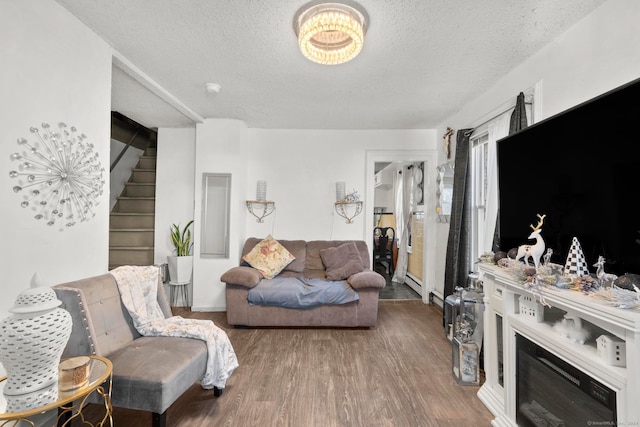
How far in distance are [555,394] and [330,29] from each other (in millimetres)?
2298

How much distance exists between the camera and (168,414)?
1767 millimetres

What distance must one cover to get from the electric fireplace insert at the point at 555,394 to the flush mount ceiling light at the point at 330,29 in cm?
206

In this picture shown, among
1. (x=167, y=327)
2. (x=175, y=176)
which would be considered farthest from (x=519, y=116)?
(x=175, y=176)

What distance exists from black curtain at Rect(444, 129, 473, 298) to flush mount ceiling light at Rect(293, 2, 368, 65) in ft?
6.08

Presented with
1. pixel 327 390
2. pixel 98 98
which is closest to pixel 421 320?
pixel 327 390

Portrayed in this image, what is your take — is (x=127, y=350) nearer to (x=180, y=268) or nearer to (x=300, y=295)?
(x=300, y=295)

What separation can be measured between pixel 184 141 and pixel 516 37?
3829 mm

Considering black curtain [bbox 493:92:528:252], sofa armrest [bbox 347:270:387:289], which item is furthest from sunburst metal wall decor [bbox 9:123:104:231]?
black curtain [bbox 493:92:528:252]

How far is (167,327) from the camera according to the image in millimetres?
1920

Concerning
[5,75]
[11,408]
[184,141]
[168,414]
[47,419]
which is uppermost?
[184,141]

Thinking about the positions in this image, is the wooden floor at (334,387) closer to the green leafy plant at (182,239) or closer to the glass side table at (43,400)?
the glass side table at (43,400)

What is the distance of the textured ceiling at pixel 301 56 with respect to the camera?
1670 millimetres

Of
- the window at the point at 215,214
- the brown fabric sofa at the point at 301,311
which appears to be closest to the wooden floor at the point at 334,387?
the brown fabric sofa at the point at 301,311

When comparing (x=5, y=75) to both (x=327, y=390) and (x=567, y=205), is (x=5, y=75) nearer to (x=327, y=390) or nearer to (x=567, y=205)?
(x=327, y=390)
